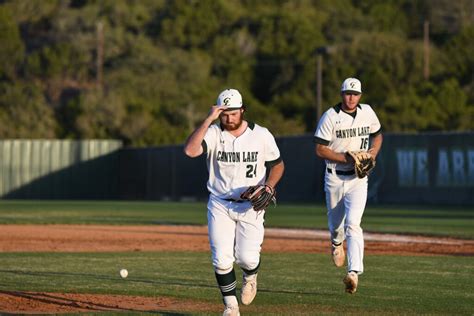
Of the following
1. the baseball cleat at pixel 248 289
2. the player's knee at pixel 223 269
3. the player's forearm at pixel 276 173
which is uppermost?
the player's forearm at pixel 276 173

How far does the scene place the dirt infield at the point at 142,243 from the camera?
10.9 meters

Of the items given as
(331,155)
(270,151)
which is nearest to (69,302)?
(270,151)

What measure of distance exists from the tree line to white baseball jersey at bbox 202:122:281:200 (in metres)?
46.7

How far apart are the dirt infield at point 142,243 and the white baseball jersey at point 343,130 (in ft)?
7.88

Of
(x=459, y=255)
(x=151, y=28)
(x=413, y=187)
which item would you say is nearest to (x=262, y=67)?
(x=151, y=28)

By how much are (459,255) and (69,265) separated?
5.70m

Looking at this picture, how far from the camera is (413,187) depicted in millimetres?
33281

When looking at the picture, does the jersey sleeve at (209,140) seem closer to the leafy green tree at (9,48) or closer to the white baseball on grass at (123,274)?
the white baseball on grass at (123,274)

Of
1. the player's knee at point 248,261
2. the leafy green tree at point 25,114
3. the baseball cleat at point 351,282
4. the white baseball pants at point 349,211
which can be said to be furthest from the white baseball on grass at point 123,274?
the leafy green tree at point 25,114

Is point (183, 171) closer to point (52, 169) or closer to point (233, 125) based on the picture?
point (52, 169)

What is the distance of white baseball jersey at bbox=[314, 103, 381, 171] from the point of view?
468 inches

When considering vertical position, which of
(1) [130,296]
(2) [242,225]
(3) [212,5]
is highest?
(3) [212,5]

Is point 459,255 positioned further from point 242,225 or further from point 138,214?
point 138,214

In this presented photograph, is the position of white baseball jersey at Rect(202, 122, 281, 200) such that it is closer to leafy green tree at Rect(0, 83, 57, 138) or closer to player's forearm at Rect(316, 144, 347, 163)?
player's forearm at Rect(316, 144, 347, 163)
